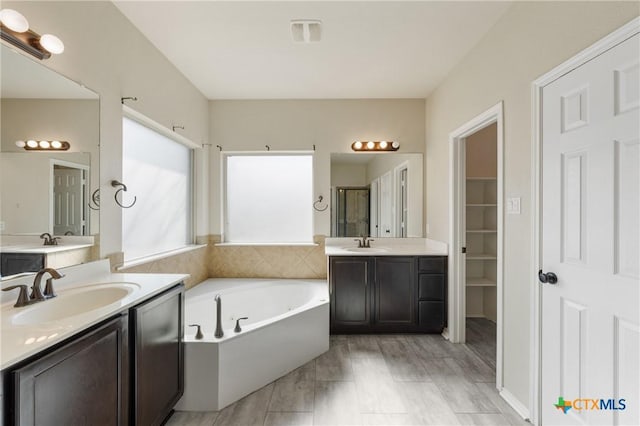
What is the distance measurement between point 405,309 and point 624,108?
7.75 ft

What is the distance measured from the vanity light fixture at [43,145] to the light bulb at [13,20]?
1.63 ft

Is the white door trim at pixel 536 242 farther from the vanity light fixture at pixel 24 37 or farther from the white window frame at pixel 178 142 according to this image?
the white window frame at pixel 178 142

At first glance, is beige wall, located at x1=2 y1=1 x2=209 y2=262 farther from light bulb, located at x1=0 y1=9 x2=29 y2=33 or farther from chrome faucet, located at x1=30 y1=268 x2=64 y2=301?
chrome faucet, located at x1=30 y1=268 x2=64 y2=301

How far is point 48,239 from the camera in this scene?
1572 millimetres

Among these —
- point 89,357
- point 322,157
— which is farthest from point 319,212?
point 89,357

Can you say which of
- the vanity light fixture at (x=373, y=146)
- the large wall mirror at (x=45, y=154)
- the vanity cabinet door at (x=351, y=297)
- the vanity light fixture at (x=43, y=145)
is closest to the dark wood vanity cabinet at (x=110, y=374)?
the large wall mirror at (x=45, y=154)

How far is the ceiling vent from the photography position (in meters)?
A: 2.11

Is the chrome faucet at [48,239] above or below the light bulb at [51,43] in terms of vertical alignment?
below

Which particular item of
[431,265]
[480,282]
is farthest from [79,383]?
[480,282]

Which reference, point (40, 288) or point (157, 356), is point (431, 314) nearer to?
point (157, 356)

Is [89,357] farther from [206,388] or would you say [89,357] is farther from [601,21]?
[601,21]

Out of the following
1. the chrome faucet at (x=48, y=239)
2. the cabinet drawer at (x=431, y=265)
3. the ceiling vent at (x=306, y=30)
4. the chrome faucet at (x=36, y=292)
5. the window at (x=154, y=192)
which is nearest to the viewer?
the chrome faucet at (x=36, y=292)

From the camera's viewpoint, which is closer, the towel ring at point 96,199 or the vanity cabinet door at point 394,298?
the towel ring at point 96,199

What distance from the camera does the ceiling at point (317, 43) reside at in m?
2.00
